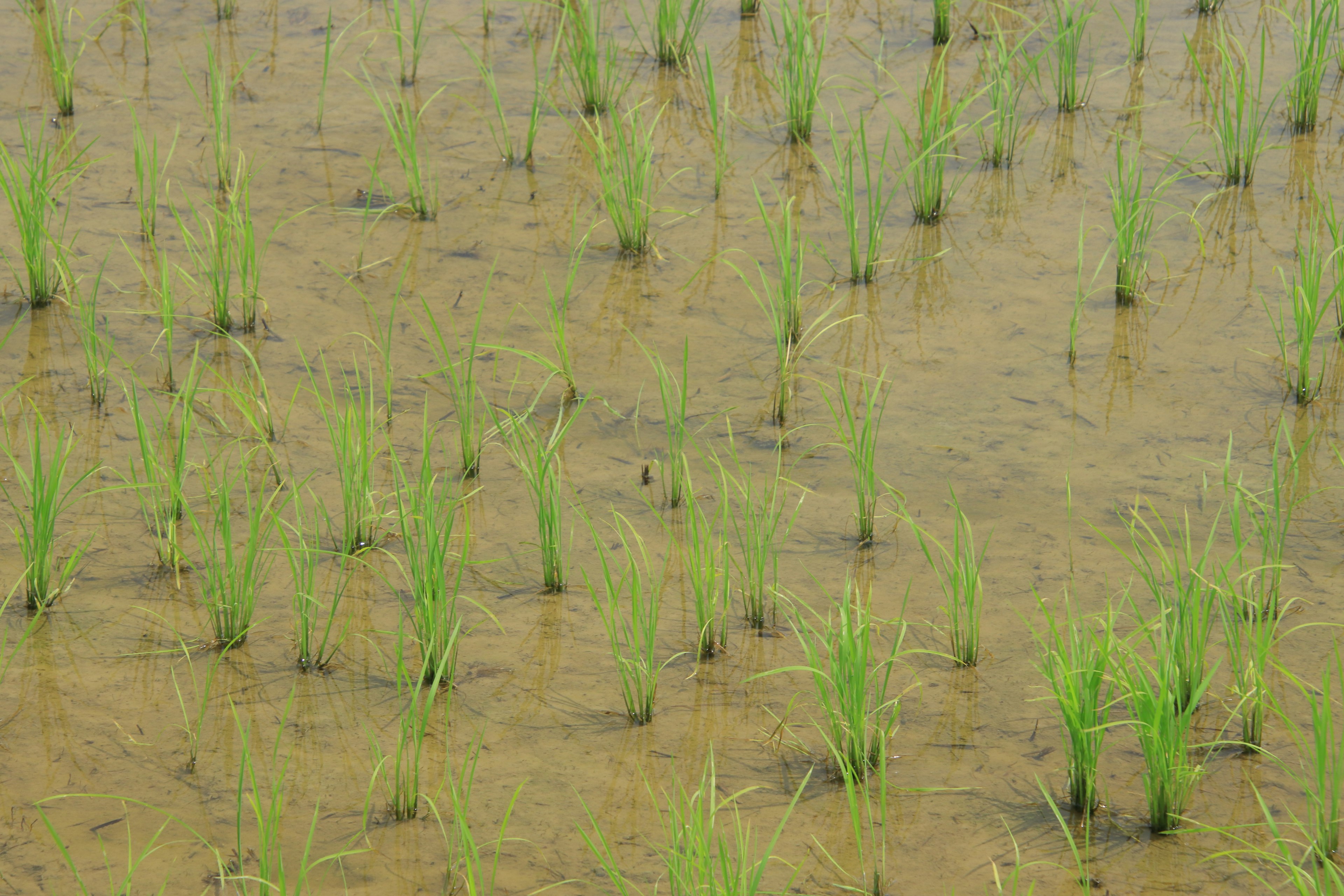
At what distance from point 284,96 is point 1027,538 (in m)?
3.17

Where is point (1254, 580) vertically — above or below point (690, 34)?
below

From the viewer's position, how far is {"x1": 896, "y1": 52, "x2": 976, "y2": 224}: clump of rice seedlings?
12.3ft

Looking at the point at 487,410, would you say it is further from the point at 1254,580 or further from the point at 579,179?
the point at 1254,580

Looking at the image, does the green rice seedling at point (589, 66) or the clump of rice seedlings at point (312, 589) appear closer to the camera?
the clump of rice seedlings at point (312, 589)

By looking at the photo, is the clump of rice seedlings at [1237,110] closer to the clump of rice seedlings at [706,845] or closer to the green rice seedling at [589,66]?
the green rice seedling at [589,66]

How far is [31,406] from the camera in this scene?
316 centimetres

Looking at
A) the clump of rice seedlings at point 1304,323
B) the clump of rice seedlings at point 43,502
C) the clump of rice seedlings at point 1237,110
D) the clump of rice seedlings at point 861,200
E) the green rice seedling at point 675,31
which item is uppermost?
the green rice seedling at point 675,31

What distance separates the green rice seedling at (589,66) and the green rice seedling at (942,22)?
1.17 meters

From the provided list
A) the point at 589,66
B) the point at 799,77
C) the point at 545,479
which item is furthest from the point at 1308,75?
the point at 545,479

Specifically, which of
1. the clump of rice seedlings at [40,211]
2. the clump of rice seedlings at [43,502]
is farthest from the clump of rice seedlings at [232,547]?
the clump of rice seedlings at [40,211]

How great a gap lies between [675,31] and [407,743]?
3103mm

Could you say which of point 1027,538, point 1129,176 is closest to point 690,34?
point 1129,176

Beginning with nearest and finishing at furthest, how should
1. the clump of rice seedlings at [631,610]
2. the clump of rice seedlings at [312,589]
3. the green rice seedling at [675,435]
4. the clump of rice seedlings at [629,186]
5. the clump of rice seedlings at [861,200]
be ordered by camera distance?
the clump of rice seedlings at [631,610]
the clump of rice seedlings at [312,589]
the green rice seedling at [675,435]
the clump of rice seedlings at [861,200]
the clump of rice seedlings at [629,186]

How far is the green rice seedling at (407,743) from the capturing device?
216cm
